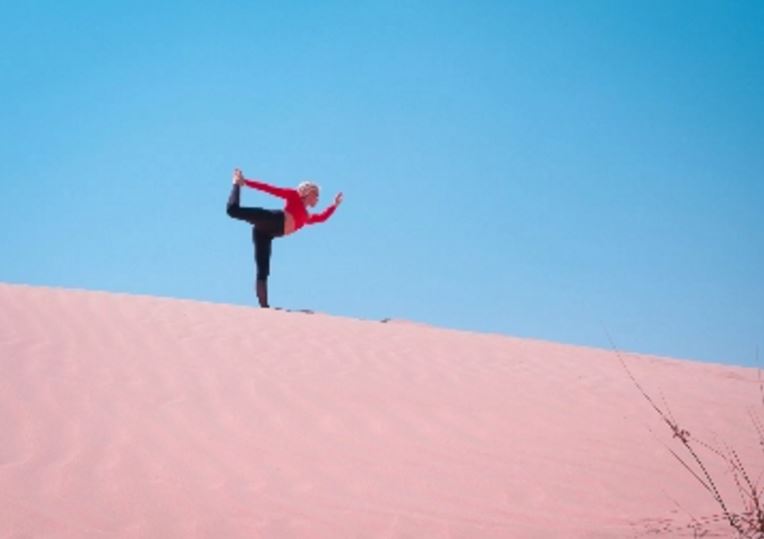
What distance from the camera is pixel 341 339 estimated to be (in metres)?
7.59

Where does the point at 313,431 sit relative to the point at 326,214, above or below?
below

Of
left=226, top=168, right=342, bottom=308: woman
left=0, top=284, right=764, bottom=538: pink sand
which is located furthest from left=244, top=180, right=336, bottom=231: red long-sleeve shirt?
A: left=0, top=284, right=764, bottom=538: pink sand

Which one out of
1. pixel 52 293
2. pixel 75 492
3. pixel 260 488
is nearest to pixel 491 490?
pixel 260 488

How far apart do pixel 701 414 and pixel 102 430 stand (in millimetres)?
5128

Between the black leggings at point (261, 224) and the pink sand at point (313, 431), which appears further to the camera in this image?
the black leggings at point (261, 224)

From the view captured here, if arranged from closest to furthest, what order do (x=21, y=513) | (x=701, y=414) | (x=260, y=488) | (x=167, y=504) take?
(x=21, y=513)
(x=167, y=504)
(x=260, y=488)
(x=701, y=414)

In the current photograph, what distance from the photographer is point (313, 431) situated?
198 inches

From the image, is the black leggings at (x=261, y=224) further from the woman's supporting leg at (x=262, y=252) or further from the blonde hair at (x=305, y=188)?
the blonde hair at (x=305, y=188)

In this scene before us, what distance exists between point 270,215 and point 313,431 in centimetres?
390

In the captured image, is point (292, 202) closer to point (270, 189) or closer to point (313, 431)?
point (270, 189)

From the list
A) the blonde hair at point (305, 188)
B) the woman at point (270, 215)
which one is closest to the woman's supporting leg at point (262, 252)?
the woman at point (270, 215)

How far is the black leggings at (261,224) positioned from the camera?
27.3 feet

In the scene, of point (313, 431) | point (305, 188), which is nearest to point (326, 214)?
point (305, 188)

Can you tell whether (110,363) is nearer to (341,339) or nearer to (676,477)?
(341,339)
